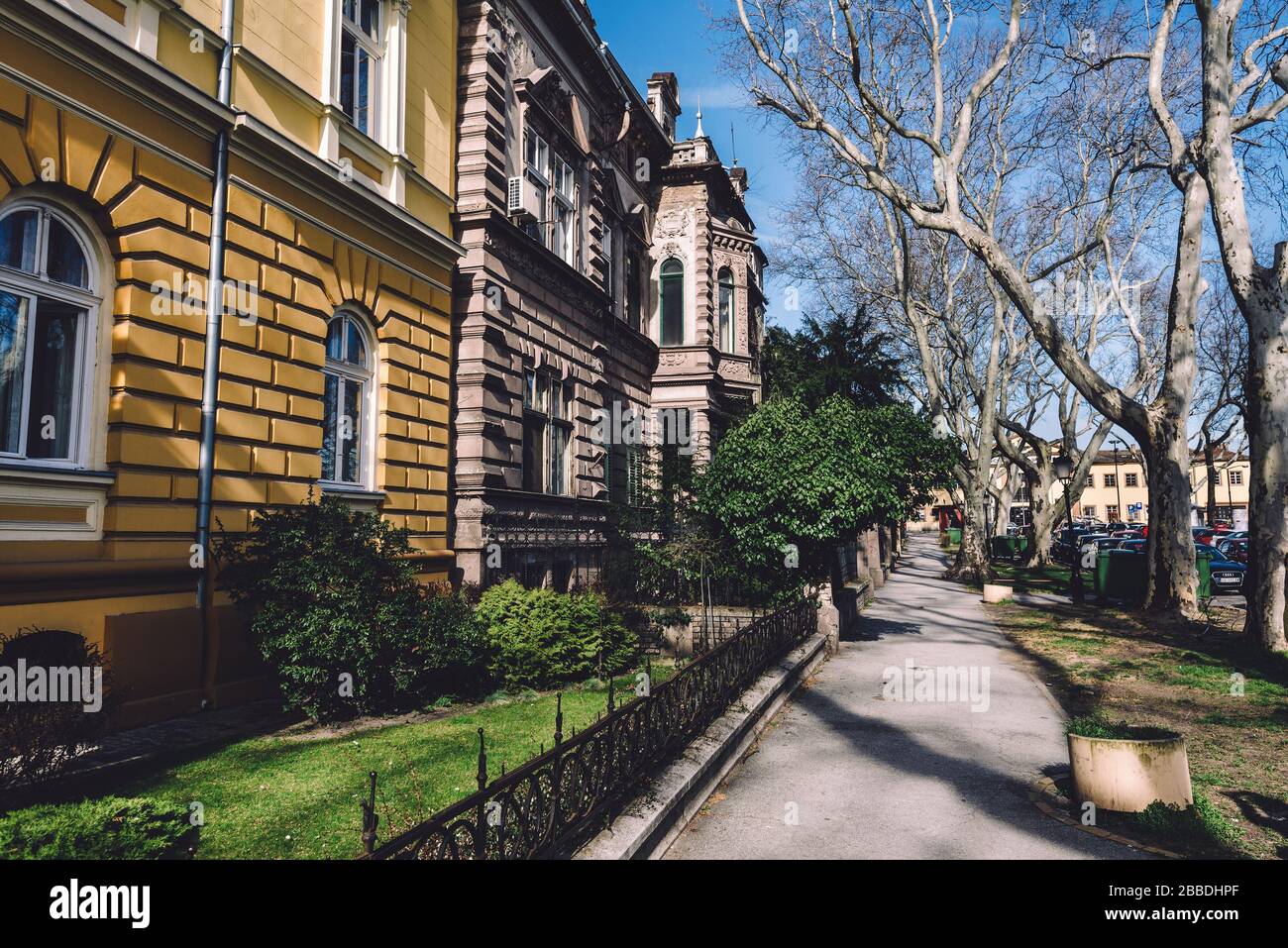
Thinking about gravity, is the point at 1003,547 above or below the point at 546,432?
below

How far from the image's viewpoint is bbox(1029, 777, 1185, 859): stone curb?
542cm

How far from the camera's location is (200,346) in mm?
8562

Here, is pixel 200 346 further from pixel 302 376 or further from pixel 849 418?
pixel 849 418

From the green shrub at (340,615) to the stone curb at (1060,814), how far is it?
5733 millimetres

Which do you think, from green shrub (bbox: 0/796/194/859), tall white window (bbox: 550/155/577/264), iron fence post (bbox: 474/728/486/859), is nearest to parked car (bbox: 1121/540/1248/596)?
tall white window (bbox: 550/155/577/264)

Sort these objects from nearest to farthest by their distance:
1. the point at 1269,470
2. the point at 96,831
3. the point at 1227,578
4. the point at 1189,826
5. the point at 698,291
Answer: the point at 96,831, the point at 1189,826, the point at 1269,470, the point at 698,291, the point at 1227,578

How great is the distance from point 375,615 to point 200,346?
3454 mm

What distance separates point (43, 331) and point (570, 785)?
21.4 feet

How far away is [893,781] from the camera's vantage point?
23.0 ft

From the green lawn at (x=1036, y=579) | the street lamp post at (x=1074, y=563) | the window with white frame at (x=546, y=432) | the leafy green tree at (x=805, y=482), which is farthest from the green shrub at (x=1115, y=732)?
the green lawn at (x=1036, y=579)

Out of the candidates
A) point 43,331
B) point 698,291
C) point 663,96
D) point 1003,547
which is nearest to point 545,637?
point 43,331

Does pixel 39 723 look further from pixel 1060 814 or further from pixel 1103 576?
pixel 1103 576

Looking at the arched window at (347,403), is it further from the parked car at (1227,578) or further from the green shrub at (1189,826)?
the parked car at (1227,578)
